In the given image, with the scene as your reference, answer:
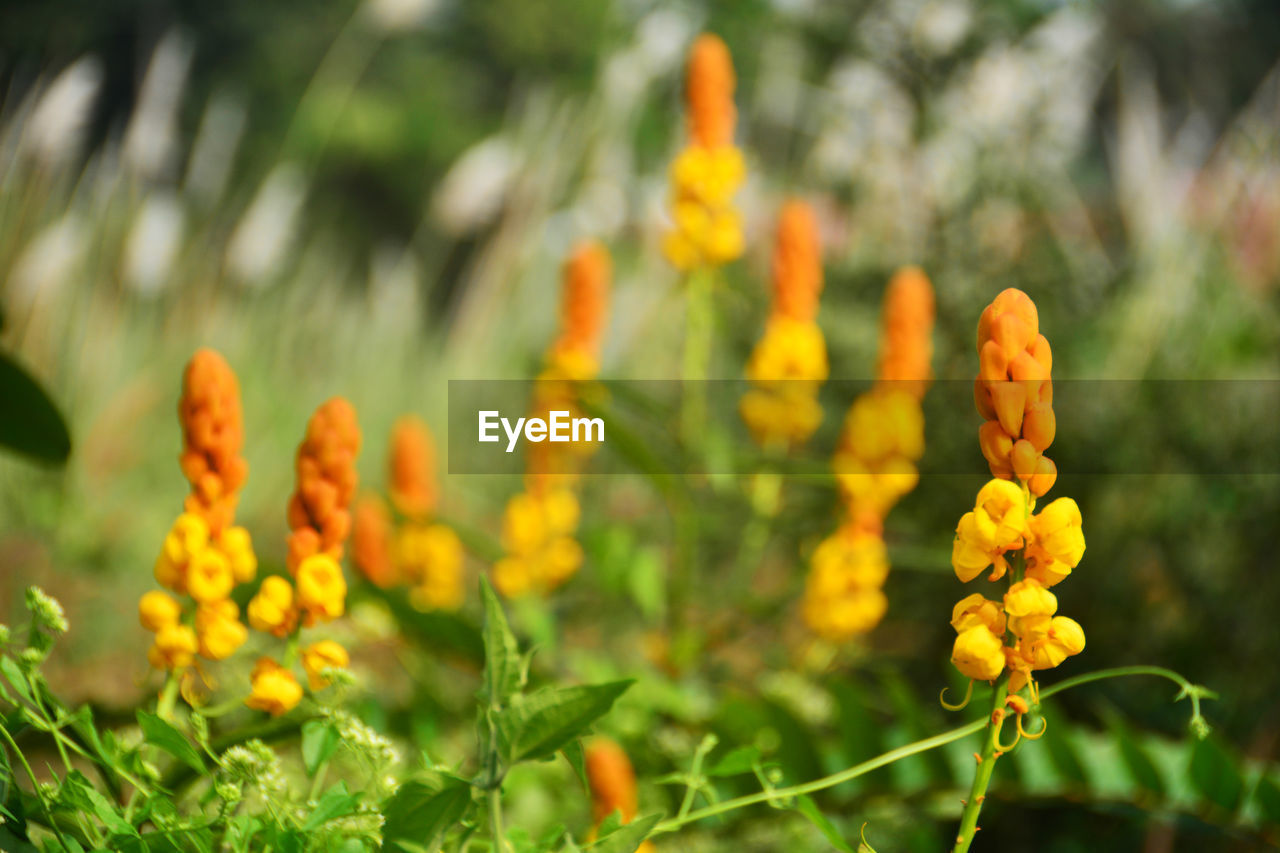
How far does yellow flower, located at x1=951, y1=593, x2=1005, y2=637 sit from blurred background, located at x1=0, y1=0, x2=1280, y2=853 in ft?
0.48

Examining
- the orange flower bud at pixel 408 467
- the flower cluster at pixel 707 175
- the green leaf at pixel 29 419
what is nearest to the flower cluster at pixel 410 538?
the orange flower bud at pixel 408 467

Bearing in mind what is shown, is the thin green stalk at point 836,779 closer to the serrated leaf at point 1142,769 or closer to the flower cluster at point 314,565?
the flower cluster at point 314,565

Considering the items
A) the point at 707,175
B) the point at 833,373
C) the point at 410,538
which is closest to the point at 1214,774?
the point at 707,175

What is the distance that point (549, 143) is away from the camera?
8.53 feet

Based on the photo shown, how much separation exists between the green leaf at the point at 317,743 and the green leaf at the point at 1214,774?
14.9 inches

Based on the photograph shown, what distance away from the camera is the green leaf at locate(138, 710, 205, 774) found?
0.66 feet

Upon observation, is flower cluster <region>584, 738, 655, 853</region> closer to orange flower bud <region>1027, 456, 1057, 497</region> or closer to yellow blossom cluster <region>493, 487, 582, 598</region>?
orange flower bud <region>1027, 456, 1057, 497</region>

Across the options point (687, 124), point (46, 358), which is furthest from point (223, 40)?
point (687, 124)

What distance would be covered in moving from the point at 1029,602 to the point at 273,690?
18 cm

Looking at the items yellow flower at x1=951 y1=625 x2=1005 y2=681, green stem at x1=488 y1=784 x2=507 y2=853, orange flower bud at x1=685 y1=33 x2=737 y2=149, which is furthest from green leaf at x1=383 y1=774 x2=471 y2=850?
orange flower bud at x1=685 y1=33 x2=737 y2=149

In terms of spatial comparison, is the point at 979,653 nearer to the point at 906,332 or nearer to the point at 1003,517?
the point at 1003,517

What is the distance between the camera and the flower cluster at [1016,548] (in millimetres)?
187

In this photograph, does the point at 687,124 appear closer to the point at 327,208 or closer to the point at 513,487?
the point at 513,487

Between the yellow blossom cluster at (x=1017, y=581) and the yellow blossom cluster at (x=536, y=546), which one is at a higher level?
the yellow blossom cluster at (x=1017, y=581)
